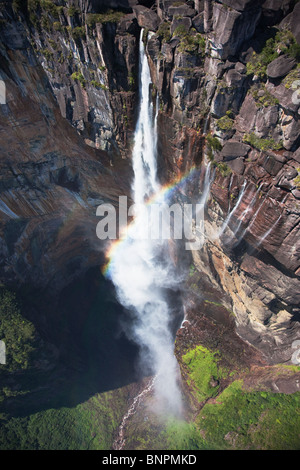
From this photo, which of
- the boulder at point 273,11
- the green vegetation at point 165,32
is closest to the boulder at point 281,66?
the boulder at point 273,11

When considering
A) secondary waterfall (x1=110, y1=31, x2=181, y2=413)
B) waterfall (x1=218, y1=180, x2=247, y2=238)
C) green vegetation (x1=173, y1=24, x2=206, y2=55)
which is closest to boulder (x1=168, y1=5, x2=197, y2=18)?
green vegetation (x1=173, y1=24, x2=206, y2=55)

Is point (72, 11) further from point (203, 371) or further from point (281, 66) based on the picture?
point (203, 371)

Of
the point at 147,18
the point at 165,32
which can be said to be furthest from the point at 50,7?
the point at 165,32

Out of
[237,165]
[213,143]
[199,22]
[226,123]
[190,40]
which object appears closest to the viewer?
[199,22]

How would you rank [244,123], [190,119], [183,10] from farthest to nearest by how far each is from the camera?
1. [190,119]
2. [244,123]
3. [183,10]

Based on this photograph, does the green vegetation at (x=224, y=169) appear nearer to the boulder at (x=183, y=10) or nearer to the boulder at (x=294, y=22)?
the boulder at (x=294, y=22)

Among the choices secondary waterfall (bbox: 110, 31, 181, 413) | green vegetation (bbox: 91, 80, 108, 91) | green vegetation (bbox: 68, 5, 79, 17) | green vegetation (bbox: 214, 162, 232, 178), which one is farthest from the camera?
secondary waterfall (bbox: 110, 31, 181, 413)

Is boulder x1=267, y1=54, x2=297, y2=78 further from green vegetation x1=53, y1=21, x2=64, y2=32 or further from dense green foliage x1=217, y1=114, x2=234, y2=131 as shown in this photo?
green vegetation x1=53, y1=21, x2=64, y2=32
